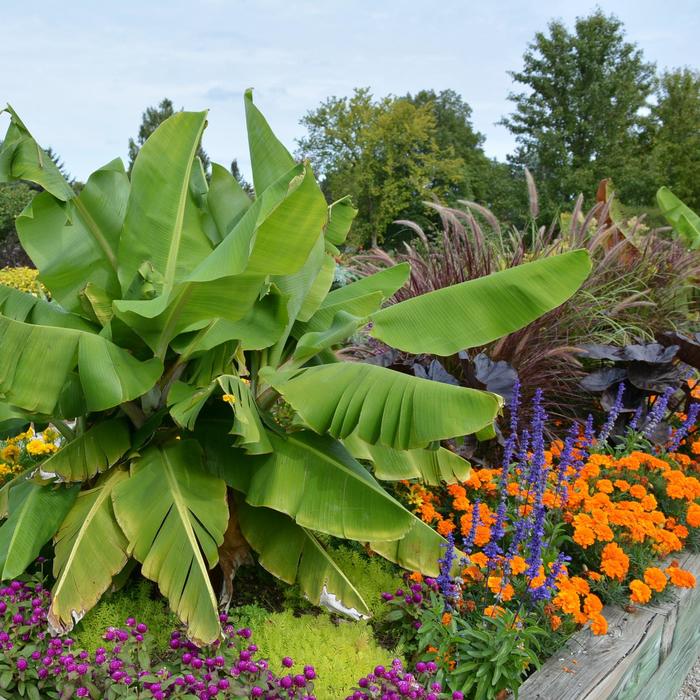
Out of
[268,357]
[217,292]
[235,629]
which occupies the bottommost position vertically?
[235,629]

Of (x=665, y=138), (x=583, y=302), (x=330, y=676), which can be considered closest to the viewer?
(x=330, y=676)

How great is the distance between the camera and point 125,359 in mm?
2523

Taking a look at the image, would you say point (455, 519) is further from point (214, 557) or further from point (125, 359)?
point (125, 359)

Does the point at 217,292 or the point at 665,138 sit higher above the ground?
the point at 665,138

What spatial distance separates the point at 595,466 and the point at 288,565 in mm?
1765

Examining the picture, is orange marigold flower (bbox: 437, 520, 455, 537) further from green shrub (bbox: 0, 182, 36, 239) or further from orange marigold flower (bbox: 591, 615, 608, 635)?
green shrub (bbox: 0, 182, 36, 239)

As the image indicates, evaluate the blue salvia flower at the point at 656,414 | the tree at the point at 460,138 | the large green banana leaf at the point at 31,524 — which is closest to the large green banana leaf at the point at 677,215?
the blue salvia flower at the point at 656,414

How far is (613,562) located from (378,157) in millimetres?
34917

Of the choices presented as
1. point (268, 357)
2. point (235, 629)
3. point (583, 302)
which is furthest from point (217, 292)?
point (583, 302)

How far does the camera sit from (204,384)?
2.91m

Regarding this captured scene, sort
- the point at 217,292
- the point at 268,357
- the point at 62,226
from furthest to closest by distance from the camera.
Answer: the point at 268,357 < the point at 62,226 < the point at 217,292

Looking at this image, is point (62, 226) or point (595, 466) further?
point (595, 466)

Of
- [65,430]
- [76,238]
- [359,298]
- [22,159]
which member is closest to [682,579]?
[359,298]

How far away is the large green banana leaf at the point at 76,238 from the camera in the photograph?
290cm
